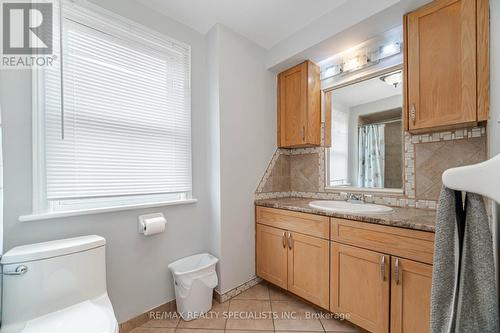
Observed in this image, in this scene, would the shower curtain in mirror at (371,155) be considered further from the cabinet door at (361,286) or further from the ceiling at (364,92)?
the cabinet door at (361,286)

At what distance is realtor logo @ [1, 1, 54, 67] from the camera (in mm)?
1188

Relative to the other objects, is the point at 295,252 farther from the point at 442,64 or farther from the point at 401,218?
the point at 442,64

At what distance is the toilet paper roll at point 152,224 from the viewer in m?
1.55

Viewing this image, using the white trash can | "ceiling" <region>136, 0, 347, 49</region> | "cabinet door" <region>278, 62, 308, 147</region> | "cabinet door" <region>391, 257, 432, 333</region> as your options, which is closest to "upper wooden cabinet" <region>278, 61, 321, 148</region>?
"cabinet door" <region>278, 62, 308, 147</region>

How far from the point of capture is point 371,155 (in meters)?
1.93

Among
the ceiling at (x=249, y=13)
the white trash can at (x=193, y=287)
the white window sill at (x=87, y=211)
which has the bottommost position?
the white trash can at (x=193, y=287)

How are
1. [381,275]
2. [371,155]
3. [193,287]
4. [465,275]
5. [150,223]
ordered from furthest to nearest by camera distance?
1. [371,155]
2. [193,287]
3. [150,223]
4. [381,275]
5. [465,275]

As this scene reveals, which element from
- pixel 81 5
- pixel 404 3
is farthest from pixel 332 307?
pixel 81 5

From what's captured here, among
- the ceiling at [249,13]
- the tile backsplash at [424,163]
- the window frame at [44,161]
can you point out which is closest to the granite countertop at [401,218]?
the tile backsplash at [424,163]

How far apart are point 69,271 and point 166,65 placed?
1603 millimetres

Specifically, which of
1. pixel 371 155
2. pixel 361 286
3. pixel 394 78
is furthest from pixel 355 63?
pixel 361 286

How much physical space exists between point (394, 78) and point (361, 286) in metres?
1.66

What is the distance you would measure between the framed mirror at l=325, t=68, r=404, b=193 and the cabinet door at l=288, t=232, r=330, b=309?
2.37ft

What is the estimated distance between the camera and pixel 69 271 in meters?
1.16
